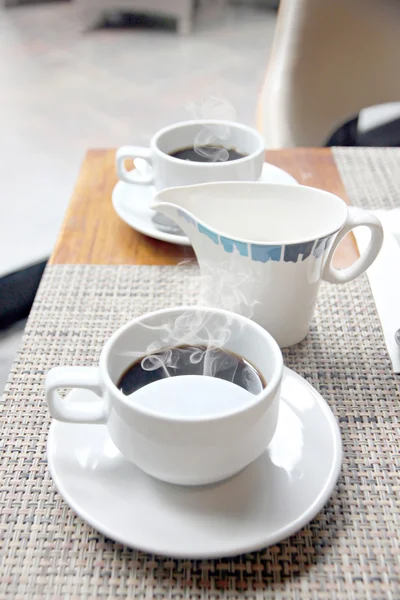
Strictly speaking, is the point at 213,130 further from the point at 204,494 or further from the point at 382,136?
the point at 382,136

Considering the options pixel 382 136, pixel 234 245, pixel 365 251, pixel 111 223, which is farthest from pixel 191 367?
pixel 382 136

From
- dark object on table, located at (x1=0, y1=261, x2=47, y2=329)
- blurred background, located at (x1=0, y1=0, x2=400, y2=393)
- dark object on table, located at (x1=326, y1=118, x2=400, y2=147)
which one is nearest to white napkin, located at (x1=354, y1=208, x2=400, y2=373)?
blurred background, located at (x1=0, y1=0, x2=400, y2=393)

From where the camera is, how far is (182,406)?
0.44 meters

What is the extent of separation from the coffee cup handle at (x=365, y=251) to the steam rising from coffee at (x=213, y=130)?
0.88ft

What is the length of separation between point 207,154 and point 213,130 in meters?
0.04

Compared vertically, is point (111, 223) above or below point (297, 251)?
below

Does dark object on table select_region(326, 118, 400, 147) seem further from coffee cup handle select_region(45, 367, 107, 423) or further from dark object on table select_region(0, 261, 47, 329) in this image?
coffee cup handle select_region(45, 367, 107, 423)

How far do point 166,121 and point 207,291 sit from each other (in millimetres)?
2030

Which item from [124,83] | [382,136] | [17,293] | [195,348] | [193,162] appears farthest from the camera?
[124,83]

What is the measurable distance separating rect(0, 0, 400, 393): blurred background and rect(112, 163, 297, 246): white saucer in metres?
0.10

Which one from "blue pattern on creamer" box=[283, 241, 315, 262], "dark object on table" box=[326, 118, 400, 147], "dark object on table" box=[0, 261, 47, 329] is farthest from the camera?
"dark object on table" box=[326, 118, 400, 147]

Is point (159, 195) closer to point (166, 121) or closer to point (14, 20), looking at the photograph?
point (166, 121)

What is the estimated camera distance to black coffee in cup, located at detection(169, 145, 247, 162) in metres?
0.81

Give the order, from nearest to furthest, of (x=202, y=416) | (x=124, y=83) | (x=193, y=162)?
(x=202, y=416)
(x=193, y=162)
(x=124, y=83)
